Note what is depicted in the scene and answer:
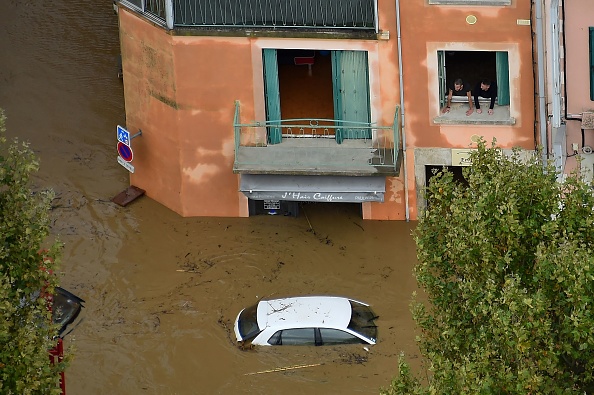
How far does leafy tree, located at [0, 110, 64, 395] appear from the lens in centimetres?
2106

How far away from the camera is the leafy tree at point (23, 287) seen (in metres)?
21.1

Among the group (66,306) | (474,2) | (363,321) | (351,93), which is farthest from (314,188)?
(66,306)

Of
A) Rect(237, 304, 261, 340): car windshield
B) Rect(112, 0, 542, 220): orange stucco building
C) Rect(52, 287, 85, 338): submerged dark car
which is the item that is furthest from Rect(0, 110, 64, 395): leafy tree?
Rect(112, 0, 542, 220): orange stucco building

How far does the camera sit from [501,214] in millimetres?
21156

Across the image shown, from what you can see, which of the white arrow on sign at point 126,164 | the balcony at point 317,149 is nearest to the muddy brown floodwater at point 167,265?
the white arrow on sign at point 126,164

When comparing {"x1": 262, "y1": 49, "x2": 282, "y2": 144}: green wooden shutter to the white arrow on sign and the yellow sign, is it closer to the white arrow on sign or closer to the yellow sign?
the white arrow on sign

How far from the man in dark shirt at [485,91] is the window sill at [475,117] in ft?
0.36

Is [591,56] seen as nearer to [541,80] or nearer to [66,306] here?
[541,80]

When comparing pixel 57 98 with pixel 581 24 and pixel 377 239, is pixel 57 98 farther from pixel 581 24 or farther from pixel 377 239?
pixel 581 24

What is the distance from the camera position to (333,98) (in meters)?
32.3

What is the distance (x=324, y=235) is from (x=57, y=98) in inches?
319

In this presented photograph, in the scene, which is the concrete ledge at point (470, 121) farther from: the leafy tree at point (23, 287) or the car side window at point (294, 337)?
the leafy tree at point (23, 287)

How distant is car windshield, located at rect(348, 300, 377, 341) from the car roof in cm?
14

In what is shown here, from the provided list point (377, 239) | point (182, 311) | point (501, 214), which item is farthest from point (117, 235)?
point (501, 214)
